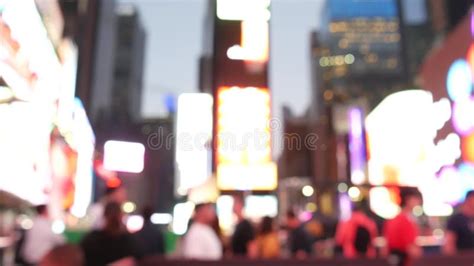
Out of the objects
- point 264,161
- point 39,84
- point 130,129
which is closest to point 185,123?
point 264,161

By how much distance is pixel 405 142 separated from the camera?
106ft

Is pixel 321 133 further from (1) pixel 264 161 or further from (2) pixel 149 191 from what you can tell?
(1) pixel 264 161

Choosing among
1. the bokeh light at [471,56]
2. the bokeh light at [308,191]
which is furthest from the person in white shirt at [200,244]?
the bokeh light at [308,191]

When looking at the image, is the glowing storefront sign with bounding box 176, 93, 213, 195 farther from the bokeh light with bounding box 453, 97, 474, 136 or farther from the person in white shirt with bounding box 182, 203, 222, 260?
the person in white shirt with bounding box 182, 203, 222, 260

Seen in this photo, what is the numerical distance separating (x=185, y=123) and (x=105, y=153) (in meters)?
4.02

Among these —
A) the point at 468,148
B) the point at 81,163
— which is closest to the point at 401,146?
the point at 468,148

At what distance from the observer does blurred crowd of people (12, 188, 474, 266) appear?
368cm

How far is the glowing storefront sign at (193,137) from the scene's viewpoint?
20.0m

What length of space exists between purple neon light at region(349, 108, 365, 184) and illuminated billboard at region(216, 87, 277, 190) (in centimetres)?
2860

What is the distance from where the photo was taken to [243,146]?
14.5m

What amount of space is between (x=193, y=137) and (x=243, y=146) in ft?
20.7

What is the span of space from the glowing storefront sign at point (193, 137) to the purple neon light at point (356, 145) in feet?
75.9

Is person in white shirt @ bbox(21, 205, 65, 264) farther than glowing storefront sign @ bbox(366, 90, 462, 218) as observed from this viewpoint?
No

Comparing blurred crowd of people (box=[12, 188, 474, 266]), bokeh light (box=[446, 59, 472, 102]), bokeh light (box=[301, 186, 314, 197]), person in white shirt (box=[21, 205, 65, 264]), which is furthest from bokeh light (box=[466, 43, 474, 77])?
bokeh light (box=[301, 186, 314, 197])
